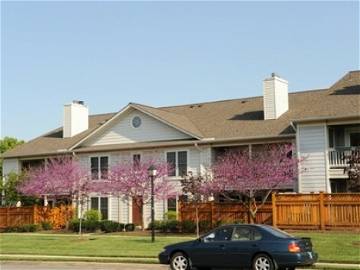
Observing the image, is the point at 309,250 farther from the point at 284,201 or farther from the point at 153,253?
the point at 284,201

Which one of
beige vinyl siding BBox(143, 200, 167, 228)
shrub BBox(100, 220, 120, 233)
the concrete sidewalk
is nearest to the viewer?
the concrete sidewalk

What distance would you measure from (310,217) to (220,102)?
1685 cm

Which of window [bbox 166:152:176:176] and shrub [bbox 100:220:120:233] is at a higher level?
window [bbox 166:152:176:176]

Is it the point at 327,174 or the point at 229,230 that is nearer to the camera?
the point at 229,230

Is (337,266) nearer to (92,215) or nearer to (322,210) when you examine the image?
(322,210)

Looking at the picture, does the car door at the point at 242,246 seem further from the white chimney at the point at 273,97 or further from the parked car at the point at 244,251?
the white chimney at the point at 273,97

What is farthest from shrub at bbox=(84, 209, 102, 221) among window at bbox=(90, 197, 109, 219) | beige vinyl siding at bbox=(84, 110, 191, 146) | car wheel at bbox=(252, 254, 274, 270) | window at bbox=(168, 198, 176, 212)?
car wheel at bbox=(252, 254, 274, 270)

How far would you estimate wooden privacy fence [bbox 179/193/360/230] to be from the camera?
93.8ft

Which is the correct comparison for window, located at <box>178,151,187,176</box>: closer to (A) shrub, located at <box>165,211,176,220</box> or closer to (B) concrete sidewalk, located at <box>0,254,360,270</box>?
(A) shrub, located at <box>165,211,176,220</box>

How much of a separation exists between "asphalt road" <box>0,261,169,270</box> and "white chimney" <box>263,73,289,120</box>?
19.7 m

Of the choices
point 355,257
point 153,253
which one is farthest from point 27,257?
point 355,257

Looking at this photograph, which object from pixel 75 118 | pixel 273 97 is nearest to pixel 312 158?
pixel 273 97

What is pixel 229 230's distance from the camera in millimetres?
17344

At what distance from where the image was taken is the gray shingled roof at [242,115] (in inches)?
1340
